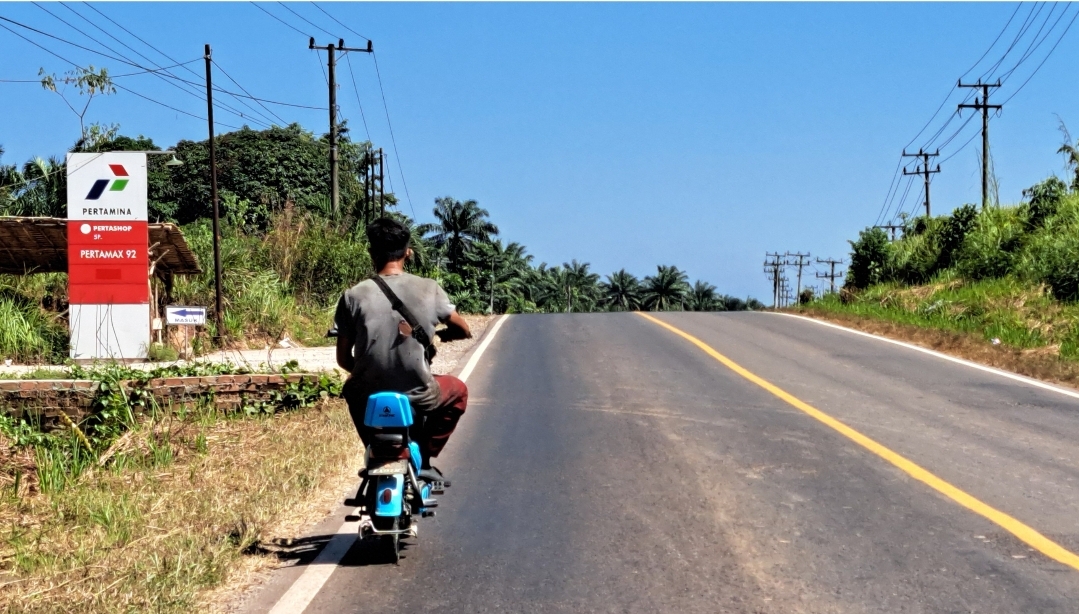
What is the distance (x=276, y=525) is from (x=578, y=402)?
6001 millimetres

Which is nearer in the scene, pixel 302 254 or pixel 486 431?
pixel 486 431

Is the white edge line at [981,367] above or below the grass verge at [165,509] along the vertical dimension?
above

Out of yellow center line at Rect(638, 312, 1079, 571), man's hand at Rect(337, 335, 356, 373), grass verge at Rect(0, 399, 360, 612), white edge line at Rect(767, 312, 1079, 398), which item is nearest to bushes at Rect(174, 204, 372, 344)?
white edge line at Rect(767, 312, 1079, 398)

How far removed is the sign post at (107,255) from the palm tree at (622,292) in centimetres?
8240

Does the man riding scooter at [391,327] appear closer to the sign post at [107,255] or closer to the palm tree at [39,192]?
the sign post at [107,255]

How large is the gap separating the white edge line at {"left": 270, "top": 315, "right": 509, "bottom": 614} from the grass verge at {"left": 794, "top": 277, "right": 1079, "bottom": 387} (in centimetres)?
1124

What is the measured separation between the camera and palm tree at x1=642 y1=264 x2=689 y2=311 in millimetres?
97062

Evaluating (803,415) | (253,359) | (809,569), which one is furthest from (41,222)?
(809,569)

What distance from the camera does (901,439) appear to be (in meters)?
9.82

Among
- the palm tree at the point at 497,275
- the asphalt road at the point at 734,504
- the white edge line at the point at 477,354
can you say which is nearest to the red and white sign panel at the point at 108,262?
the white edge line at the point at 477,354

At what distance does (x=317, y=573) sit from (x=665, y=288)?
304 feet

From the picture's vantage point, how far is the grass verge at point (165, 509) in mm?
5328

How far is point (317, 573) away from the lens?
5.82 metres

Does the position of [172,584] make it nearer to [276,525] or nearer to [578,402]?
[276,525]
